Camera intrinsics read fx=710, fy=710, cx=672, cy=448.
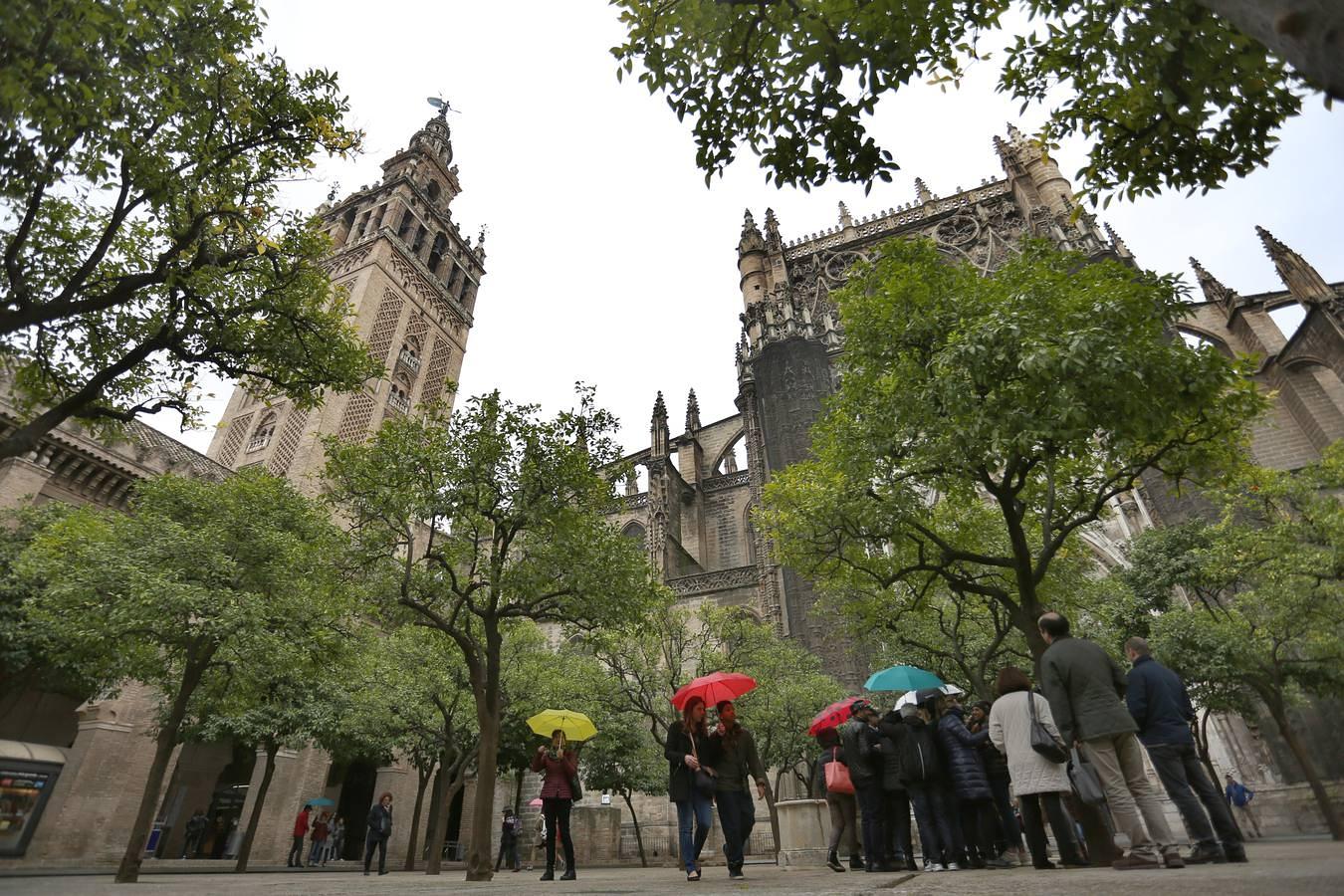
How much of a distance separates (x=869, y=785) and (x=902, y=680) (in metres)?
2.78

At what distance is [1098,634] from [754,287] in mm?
20826

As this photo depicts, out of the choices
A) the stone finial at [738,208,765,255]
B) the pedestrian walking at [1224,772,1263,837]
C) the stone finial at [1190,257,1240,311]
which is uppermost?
the stone finial at [738,208,765,255]

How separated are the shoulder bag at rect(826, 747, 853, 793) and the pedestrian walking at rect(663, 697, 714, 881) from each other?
1.75 meters

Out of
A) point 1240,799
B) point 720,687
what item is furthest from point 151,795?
point 1240,799

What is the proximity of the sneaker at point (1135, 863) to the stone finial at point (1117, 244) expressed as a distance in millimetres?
27671

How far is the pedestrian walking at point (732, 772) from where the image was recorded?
6.07m

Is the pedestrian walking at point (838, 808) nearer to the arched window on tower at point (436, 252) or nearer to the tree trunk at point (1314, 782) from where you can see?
the tree trunk at point (1314, 782)

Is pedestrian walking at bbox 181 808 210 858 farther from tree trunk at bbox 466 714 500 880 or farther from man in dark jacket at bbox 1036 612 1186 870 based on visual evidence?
man in dark jacket at bbox 1036 612 1186 870

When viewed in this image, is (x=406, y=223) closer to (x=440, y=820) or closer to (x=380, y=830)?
(x=380, y=830)

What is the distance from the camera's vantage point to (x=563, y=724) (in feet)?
31.5

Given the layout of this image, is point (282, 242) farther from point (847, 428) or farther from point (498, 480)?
point (847, 428)

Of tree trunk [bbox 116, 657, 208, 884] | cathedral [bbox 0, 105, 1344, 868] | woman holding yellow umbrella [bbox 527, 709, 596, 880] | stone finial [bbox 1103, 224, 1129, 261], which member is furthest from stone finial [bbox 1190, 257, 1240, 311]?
tree trunk [bbox 116, 657, 208, 884]

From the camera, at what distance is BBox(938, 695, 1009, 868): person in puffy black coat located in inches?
237

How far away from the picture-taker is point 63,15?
16.8 ft
